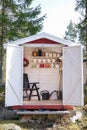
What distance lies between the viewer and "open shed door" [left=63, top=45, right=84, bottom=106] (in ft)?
31.8

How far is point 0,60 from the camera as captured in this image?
62.4 feet

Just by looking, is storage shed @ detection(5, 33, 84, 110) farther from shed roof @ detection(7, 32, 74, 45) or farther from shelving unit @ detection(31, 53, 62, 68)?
shelving unit @ detection(31, 53, 62, 68)

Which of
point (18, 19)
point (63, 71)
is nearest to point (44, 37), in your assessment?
point (63, 71)

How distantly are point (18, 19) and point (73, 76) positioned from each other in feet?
26.9

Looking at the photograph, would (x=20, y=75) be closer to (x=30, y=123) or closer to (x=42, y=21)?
(x=30, y=123)

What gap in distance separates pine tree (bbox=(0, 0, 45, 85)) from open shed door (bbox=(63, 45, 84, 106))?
747 centimetres

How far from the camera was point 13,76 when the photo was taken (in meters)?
9.73

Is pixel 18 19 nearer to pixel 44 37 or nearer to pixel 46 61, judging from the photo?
pixel 46 61

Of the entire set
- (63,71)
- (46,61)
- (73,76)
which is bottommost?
(73,76)

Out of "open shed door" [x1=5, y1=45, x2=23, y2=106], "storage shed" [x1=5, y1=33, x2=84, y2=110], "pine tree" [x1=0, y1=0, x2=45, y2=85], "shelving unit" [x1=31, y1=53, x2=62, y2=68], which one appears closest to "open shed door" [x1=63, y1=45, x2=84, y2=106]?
"storage shed" [x1=5, y1=33, x2=84, y2=110]

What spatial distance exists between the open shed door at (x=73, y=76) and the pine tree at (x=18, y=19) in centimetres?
747

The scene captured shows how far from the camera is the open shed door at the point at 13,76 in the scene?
9.61 meters

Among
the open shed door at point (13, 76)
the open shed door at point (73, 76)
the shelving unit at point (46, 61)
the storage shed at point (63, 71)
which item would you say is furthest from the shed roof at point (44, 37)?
the shelving unit at point (46, 61)

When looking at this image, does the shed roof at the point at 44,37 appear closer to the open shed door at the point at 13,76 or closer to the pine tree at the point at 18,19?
the open shed door at the point at 13,76
